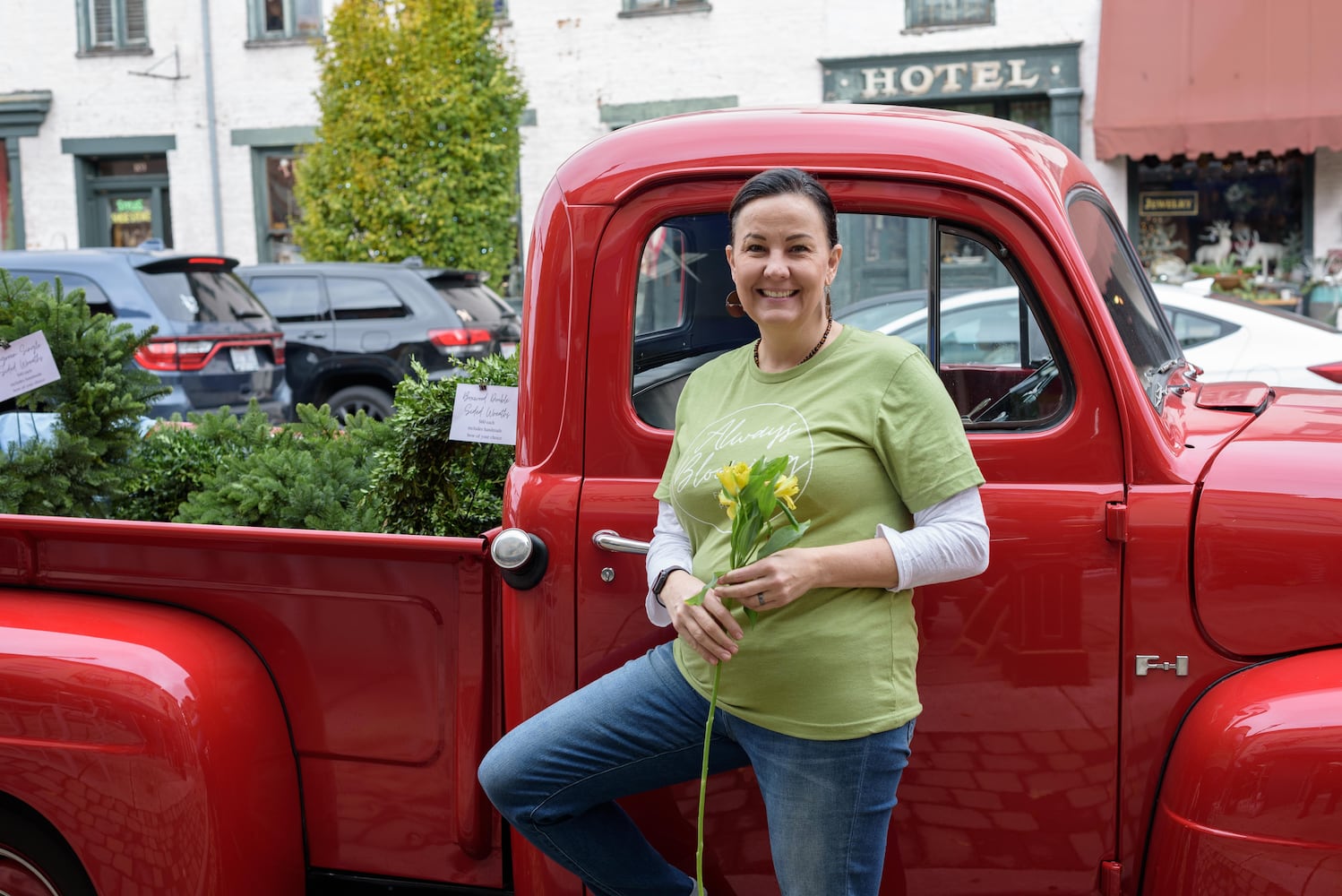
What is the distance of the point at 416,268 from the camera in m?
10.9

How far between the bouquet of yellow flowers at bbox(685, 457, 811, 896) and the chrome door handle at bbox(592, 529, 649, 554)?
1.18 feet

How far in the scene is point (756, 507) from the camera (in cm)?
186

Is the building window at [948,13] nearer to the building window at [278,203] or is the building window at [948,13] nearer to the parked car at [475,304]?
the parked car at [475,304]

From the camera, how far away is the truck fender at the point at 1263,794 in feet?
6.55

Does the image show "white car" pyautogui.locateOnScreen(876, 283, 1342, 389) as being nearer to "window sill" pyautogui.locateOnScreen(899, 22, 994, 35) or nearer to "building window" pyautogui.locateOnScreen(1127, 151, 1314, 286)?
"building window" pyautogui.locateOnScreen(1127, 151, 1314, 286)

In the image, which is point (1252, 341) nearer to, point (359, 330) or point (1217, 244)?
point (359, 330)

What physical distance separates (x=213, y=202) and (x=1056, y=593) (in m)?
17.2

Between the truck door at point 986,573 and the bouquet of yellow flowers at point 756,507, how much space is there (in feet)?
1.41

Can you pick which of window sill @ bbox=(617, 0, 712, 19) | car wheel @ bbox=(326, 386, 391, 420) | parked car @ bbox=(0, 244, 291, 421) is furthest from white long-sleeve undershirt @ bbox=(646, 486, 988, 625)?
window sill @ bbox=(617, 0, 712, 19)

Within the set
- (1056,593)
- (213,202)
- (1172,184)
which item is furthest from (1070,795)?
(213,202)

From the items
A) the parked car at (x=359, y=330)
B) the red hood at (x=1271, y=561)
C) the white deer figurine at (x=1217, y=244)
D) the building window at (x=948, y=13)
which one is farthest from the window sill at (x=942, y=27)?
the red hood at (x=1271, y=561)

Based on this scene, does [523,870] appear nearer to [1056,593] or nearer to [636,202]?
[1056,593]

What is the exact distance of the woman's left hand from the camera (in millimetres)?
1872

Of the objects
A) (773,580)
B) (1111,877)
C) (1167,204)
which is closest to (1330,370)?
(1111,877)
